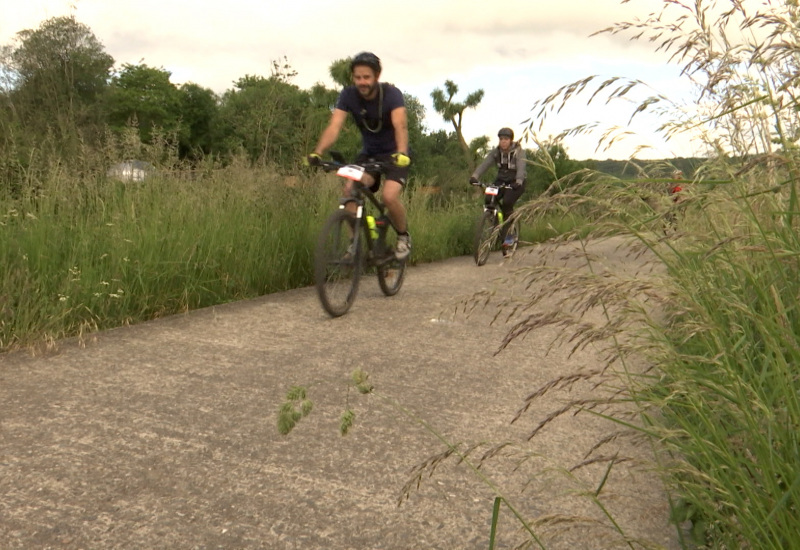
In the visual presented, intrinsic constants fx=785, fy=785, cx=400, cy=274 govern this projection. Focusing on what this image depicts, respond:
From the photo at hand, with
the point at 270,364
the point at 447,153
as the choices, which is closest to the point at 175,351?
the point at 270,364

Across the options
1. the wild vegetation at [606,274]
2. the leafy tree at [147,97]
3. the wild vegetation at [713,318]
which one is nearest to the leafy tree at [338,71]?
the leafy tree at [147,97]

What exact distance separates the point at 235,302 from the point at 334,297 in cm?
90

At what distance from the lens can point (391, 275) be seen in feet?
24.1

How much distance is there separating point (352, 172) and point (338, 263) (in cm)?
78

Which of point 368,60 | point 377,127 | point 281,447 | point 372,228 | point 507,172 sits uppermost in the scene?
point 368,60

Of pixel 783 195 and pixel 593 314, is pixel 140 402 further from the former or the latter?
pixel 593 314

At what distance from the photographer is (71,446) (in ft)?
10.0

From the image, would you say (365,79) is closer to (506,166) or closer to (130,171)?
(130,171)

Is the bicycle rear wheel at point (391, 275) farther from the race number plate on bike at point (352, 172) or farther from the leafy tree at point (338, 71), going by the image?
the leafy tree at point (338, 71)

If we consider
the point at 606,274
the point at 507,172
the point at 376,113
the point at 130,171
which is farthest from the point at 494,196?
the point at 606,274

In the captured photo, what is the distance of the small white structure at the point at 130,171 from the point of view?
701 centimetres

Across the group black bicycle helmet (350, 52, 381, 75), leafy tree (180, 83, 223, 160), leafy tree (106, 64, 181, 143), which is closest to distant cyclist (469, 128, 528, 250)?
black bicycle helmet (350, 52, 381, 75)

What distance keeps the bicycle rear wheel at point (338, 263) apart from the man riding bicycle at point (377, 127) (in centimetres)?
36

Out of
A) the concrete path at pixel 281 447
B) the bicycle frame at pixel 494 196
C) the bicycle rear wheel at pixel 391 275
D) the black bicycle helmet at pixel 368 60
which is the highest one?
the black bicycle helmet at pixel 368 60
